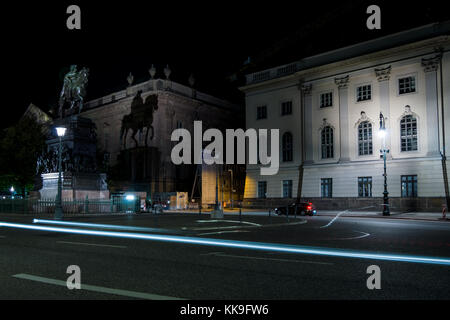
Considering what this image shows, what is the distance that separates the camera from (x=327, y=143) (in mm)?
44562

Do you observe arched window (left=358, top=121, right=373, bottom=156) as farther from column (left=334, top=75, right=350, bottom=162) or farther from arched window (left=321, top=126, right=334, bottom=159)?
arched window (left=321, top=126, right=334, bottom=159)

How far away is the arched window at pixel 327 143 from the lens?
44.4m

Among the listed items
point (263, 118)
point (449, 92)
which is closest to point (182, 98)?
point (263, 118)

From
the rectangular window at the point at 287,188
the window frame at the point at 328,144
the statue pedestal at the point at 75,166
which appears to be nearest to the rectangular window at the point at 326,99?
the window frame at the point at 328,144

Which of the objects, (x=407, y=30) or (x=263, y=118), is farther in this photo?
(x=263, y=118)

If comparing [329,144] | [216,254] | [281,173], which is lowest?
[216,254]

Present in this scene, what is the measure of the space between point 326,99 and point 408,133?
31.8 ft

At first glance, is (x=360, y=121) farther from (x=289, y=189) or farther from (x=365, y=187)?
(x=289, y=189)

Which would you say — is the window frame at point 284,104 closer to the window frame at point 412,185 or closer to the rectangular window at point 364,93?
the rectangular window at point 364,93

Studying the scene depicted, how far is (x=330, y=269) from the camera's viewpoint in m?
8.12

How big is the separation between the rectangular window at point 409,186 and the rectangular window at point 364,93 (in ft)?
29.5

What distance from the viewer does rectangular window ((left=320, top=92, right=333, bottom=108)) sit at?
44.4 metres
